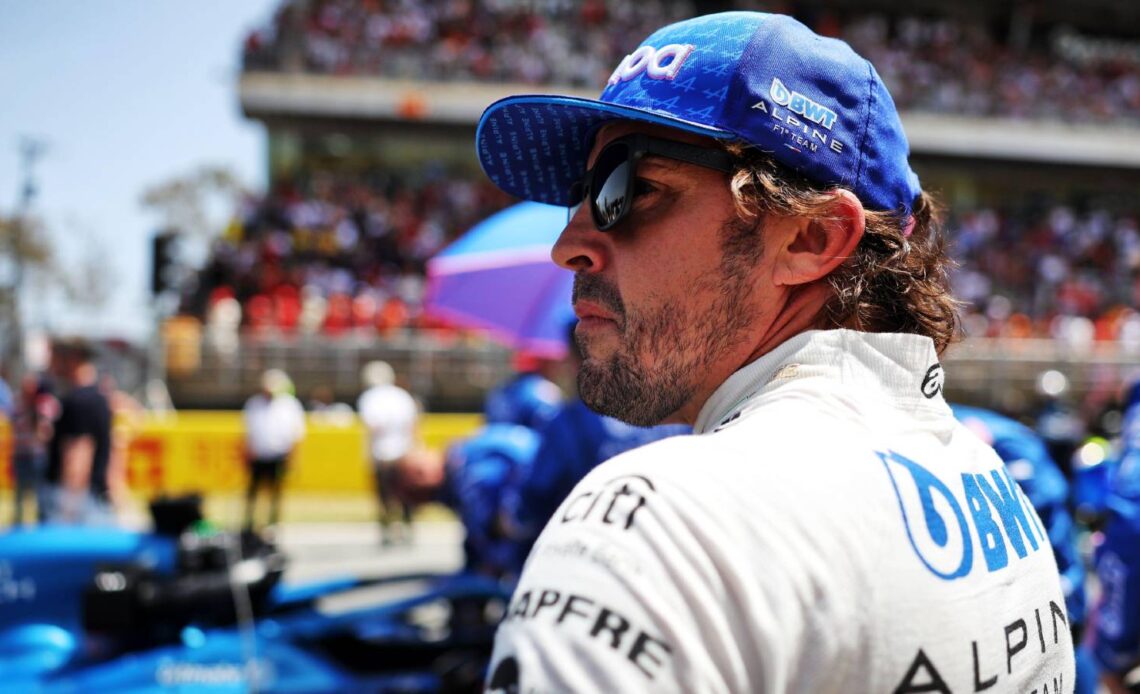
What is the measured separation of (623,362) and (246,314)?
17.0m

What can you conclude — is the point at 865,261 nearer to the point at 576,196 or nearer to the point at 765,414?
the point at 765,414

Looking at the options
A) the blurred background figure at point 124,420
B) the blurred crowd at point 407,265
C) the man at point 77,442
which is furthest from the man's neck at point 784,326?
the blurred crowd at point 407,265

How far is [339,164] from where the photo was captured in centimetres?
2642

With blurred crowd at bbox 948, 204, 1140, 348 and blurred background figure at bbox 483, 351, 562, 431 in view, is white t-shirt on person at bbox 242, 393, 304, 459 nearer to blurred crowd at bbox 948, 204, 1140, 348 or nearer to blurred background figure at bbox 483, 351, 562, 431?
blurred background figure at bbox 483, 351, 562, 431

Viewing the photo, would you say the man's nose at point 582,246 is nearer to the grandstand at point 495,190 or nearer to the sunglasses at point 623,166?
the sunglasses at point 623,166

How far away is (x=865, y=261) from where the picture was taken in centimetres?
123

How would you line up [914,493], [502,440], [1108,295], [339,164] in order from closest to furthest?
1. [914,493]
2. [502,440]
3. [1108,295]
4. [339,164]

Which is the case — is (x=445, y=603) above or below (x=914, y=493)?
below

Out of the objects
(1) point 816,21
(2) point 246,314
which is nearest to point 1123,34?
(1) point 816,21

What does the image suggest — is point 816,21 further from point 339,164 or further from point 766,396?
point 766,396

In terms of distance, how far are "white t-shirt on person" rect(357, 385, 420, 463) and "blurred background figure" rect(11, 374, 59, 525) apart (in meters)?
3.02

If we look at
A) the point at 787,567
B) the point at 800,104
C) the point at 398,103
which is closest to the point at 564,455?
the point at 800,104

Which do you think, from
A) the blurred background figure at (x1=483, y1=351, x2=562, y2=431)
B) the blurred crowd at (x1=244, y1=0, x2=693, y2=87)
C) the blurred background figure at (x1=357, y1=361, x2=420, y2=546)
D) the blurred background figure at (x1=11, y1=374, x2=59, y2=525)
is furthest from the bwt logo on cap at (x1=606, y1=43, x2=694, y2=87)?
the blurred crowd at (x1=244, y1=0, x2=693, y2=87)

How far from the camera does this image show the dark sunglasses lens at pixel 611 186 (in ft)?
4.08
